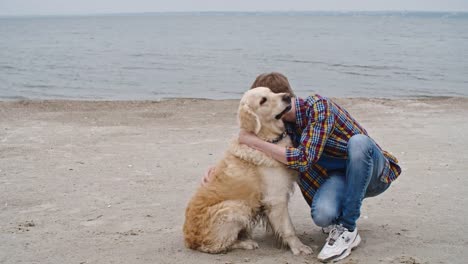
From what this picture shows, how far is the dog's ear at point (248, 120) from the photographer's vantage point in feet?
14.3

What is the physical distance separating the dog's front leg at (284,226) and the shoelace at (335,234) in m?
0.20

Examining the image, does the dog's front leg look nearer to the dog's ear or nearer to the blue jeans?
the blue jeans

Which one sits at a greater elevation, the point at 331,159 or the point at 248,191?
the point at 331,159

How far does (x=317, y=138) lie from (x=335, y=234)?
79cm

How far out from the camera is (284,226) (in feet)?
14.5

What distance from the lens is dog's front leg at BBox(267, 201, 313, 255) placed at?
14.3 feet

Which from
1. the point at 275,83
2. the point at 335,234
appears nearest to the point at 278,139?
the point at 275,83

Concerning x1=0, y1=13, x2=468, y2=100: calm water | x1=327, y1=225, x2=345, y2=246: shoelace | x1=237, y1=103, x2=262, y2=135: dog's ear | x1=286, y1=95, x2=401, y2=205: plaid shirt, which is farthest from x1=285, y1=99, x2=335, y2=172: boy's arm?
x1=0, y1=13, x2=468, y2=100: calm water

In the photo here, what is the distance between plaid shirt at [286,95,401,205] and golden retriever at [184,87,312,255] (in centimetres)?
14

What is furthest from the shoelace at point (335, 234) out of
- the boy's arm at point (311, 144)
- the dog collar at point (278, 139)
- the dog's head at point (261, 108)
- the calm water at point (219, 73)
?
the calm water at point (219, 73)

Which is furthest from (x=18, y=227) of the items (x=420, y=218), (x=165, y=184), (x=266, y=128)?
(x=420, y=218)

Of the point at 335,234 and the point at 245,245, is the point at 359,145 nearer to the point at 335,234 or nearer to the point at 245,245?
the point at 335,234

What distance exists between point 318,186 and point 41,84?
17660 mm

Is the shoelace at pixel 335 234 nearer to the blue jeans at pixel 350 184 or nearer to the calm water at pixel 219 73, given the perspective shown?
the blue jeans at pixel 350 184
